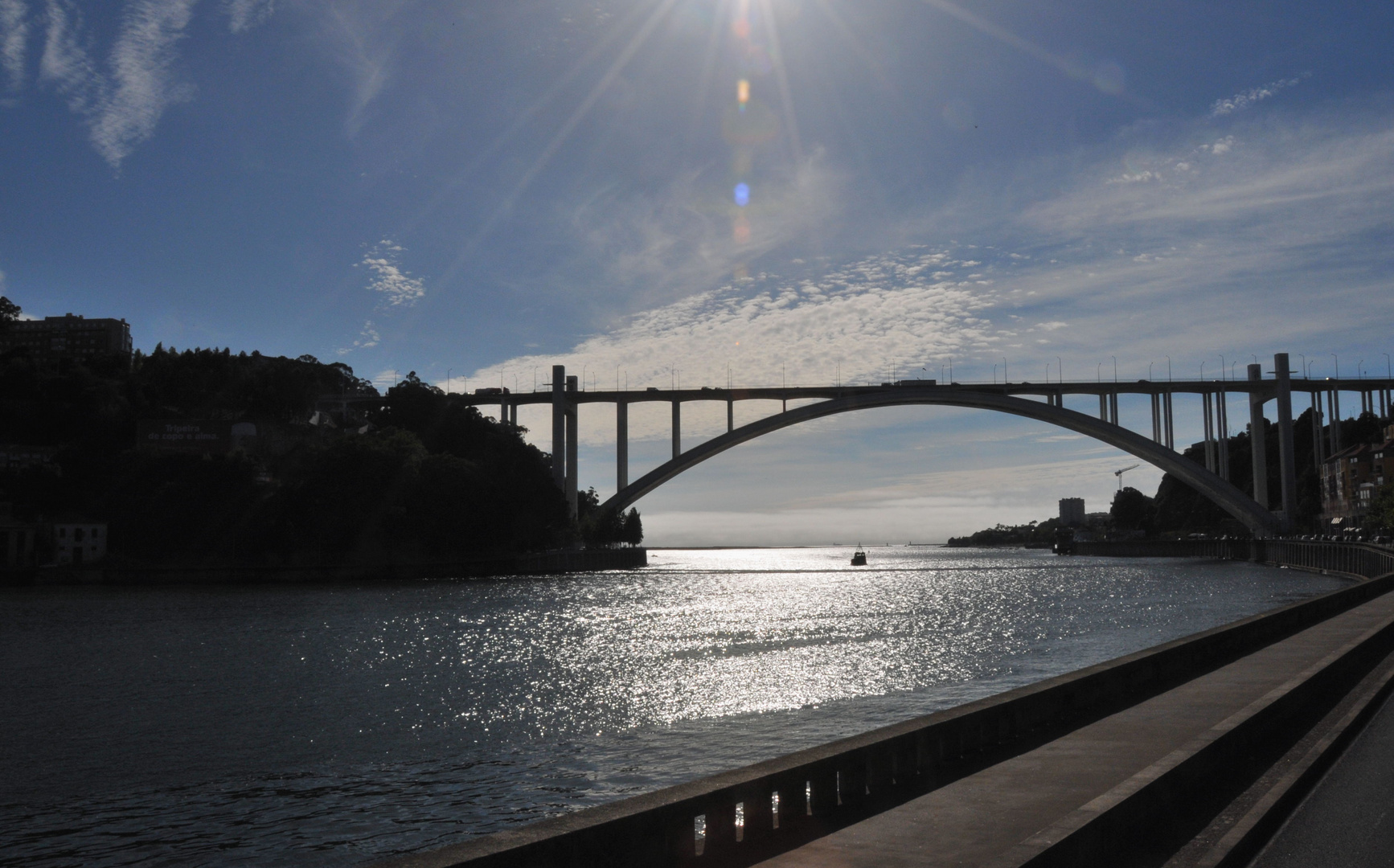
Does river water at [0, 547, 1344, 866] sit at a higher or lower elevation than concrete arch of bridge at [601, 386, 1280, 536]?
lower

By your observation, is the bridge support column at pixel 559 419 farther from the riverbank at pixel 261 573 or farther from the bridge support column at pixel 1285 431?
the bridge support column at pixel 1285 431

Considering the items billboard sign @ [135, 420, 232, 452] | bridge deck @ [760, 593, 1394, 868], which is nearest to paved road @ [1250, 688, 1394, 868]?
bridge deck @ [760, 593, 1394, 868]

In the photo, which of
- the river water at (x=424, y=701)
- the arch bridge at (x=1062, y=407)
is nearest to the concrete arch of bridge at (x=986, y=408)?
the arch bridge at (x=1062, y=407)

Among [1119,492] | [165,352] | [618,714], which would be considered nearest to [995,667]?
[618,714]

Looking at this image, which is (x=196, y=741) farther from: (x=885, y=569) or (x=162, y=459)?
(x=885, y=569)

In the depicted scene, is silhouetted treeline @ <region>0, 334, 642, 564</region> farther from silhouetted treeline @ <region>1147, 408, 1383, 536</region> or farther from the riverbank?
silhouetted treeline @ <region>1147, 408, 1383, 536</region>

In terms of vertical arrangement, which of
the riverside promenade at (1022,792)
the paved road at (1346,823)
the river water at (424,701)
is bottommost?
the river water at (424,701)

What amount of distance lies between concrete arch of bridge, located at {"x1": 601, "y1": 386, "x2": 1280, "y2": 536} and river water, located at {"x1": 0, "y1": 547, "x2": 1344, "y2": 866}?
2940 centimetres

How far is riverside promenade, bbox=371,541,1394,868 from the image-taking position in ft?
17.7

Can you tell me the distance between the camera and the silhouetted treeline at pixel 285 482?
78.9m

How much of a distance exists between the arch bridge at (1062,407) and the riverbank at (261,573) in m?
11.7

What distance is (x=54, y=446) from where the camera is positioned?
90.5 m

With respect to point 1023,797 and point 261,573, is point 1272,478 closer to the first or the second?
point 261,573

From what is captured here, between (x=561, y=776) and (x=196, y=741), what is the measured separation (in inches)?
253
